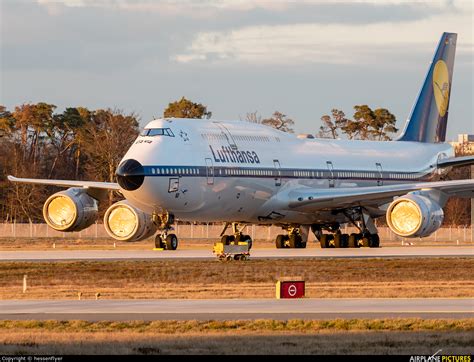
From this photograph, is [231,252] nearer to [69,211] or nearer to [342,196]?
[342,196]

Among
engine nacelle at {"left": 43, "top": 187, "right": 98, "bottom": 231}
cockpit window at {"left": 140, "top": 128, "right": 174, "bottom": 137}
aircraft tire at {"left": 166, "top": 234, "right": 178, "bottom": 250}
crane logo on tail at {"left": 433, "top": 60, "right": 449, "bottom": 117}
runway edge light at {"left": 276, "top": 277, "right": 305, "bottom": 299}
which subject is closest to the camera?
runway edge light at {"left": 276, "top": 277, "right": 305, "bottom": 299}

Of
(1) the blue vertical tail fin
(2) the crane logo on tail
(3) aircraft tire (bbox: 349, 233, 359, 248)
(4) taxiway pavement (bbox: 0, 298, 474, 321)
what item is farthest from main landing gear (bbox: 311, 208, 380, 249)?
(4) taxiway pavement (bbox: 0, 298, 474, 321)

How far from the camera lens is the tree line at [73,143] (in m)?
99.2

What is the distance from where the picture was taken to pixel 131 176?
4781 centimetres

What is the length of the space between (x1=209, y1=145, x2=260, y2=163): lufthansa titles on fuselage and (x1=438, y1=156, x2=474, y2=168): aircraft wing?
1235cm

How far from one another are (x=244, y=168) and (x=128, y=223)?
223 inches

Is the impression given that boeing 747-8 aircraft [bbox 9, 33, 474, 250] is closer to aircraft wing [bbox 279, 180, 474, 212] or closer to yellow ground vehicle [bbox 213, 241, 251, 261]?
aircraft wing [bbox 279, 180, 474, 212]

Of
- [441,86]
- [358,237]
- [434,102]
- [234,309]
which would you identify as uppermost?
[441,86]

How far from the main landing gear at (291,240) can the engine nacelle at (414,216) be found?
9.40 m

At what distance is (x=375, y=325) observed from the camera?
24312mm

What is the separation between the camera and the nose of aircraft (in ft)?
157

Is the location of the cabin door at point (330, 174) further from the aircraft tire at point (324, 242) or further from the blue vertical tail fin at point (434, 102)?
the blue vertical tail fin at point (434, 102)

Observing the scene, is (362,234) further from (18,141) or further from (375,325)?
(18,141)

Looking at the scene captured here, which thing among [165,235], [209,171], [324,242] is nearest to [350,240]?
[324,242]
